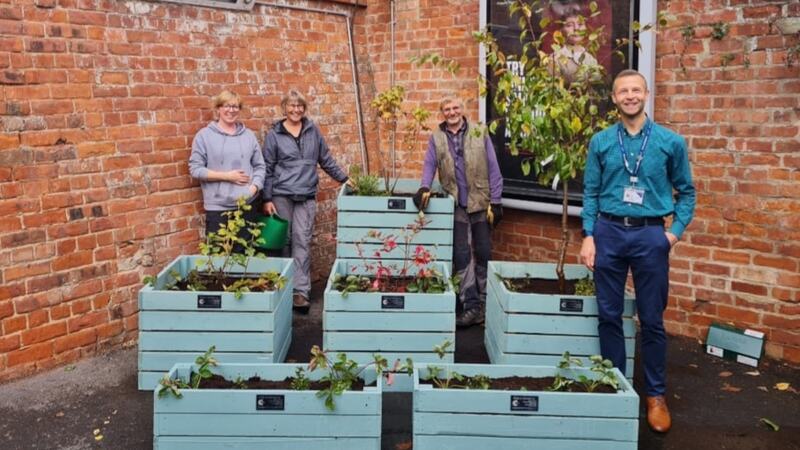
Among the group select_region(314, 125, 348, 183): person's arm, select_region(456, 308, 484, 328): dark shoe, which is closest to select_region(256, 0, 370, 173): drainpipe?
select_region(314, 125, 348, 183): person's arm

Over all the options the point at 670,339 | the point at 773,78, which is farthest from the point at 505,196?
the point at 773,78

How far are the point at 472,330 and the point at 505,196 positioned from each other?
4.52 ft

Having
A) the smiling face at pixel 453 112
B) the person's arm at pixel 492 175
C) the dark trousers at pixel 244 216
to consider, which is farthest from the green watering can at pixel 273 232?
the person's arm at pixel 492 175

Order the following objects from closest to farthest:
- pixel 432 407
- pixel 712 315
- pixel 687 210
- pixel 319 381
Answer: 1. pixel 432 407
2. pixel 319 381
3. pixel 687 210
4. pixel 712 315

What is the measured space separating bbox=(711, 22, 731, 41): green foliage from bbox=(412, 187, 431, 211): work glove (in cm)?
242

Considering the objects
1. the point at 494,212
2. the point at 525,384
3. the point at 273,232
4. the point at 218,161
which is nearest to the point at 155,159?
the point at 218,161

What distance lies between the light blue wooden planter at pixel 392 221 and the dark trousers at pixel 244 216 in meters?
0.77

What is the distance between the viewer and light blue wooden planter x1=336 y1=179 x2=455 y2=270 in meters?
6.09

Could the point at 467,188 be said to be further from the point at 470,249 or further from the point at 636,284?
the point at 636,284

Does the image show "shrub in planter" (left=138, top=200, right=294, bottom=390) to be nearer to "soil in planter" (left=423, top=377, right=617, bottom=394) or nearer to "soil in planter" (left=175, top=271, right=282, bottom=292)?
"soil in planter" (left=175, top=271, right=282, bottom=292)

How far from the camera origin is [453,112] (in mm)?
6031

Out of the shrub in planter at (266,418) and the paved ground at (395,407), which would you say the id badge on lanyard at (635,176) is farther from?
the shrub in planter at (266,418)

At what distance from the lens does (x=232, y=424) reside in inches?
141

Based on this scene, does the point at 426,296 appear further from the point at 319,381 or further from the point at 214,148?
the point at 214,148
